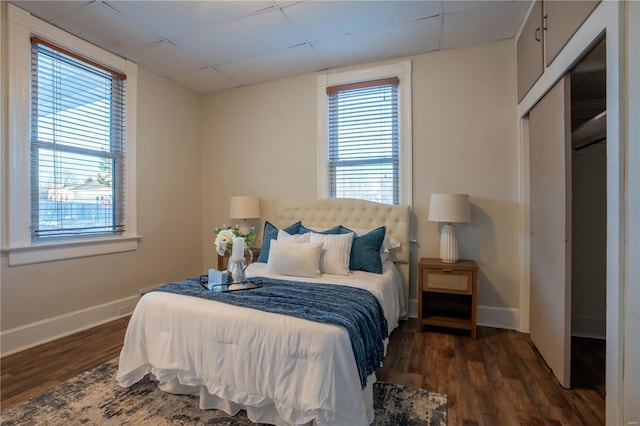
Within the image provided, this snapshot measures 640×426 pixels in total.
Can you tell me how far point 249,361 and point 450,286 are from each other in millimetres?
2044

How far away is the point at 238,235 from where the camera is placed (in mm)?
2422

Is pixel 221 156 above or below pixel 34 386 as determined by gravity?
above

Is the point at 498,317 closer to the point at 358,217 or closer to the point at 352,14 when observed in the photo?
the point at 358,217

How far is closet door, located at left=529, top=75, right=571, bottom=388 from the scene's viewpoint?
197 cm

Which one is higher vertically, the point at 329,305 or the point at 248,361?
the point at 329,305

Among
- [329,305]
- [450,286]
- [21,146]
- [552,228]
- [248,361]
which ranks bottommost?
[248,361]

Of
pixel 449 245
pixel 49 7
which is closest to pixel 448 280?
pixel 449 245

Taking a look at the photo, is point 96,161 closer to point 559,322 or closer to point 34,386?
point 34,386

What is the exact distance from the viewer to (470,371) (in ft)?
7.36

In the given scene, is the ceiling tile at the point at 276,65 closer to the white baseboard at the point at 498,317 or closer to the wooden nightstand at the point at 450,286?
the wooden nightstand at the point at 450,286

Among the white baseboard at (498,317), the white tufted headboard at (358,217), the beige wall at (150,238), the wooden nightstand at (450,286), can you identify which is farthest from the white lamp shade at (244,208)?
the white baseboard at (498,317)

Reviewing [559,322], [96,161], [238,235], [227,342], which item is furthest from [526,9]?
[96,161]

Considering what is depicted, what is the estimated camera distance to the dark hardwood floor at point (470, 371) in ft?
5.87

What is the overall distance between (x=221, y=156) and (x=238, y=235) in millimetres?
2330
